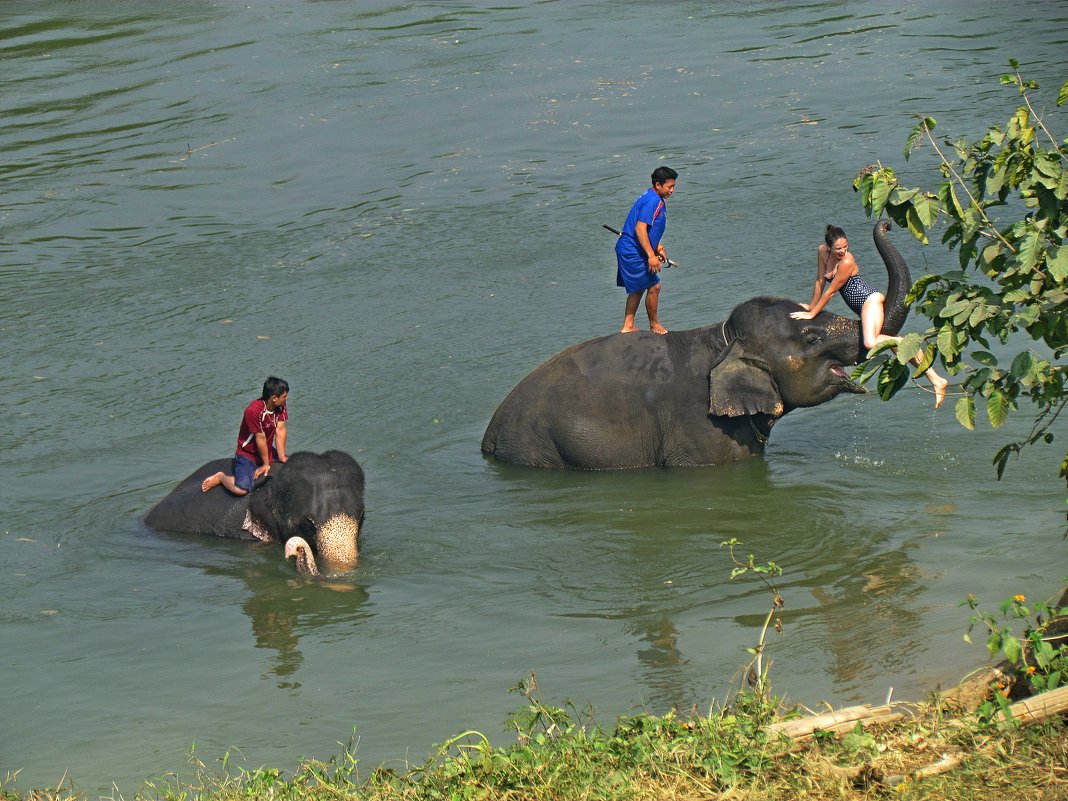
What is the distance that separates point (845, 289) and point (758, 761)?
4782 mm

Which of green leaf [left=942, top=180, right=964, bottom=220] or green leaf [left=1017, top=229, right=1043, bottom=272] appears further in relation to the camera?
green leaf [left=942, top=180, right=964, bottom=220]

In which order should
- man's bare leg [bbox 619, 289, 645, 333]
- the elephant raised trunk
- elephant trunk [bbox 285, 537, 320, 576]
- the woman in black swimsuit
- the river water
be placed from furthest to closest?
man's bare leg [bbox 619, 289, 645, 333], the woman in black swimsuit, the elephant raised trunk, elephant trunk [bbox 285, 537, 320, 576], the river water

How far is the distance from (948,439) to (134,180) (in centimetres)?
1044

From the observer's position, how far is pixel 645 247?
9.98 m

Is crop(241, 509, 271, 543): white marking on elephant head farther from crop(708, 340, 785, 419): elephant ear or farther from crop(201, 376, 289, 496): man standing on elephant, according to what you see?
crop(708, 340, 785, 419): elephant ear

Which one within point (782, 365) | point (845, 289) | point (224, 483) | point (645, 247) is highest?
point (645, 247)

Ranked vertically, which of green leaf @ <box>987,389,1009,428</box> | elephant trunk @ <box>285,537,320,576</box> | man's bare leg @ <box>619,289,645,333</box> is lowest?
elephant trunk @ <box>285,537,320,576</box>

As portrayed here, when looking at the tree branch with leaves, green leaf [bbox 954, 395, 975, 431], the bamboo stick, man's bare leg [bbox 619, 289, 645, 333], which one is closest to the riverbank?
the bamboo stick

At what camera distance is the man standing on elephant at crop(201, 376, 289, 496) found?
8.06m

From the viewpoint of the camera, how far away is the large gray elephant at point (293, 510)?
785 cm

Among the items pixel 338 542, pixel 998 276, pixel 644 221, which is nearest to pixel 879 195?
pixel 998 276

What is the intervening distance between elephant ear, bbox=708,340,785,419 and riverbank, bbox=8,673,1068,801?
3706 millimetres

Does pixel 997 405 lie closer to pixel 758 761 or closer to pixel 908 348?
pixel 908 348

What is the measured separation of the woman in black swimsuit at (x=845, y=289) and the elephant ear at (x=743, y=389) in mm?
395
